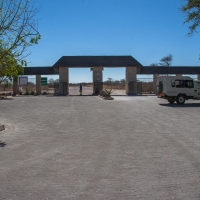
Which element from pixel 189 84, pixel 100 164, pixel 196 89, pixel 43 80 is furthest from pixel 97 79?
pixel 100 164

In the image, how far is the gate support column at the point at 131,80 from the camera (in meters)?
46.7

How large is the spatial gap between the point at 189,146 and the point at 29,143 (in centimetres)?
489

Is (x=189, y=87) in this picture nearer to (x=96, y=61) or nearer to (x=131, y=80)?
(x=131, y=80)

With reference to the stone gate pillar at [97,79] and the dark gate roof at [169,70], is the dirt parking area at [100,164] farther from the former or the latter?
the dark gate roof at [169,70]

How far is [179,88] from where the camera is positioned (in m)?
27.3

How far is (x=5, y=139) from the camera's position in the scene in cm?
1105

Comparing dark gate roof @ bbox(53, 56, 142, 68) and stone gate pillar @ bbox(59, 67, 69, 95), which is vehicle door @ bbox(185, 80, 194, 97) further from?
stone gate pillar @ bbox(59, 67, 69, 95)

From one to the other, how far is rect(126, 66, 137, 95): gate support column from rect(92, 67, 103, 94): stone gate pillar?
3.90 meters

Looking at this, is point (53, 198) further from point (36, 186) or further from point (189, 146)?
point (189, 146)

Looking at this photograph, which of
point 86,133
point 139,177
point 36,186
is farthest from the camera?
point 86,133

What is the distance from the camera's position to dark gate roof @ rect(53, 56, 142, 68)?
46094 millimetres

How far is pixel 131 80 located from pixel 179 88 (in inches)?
772

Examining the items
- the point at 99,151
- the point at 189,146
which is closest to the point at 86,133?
the point at 99,151

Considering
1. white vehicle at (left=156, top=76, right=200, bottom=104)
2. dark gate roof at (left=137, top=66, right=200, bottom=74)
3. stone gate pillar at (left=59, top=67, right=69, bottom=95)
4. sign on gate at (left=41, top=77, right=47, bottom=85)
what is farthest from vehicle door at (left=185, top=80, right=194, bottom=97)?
sign on gate at (left=41, top=77, right=47, bottom=85)
